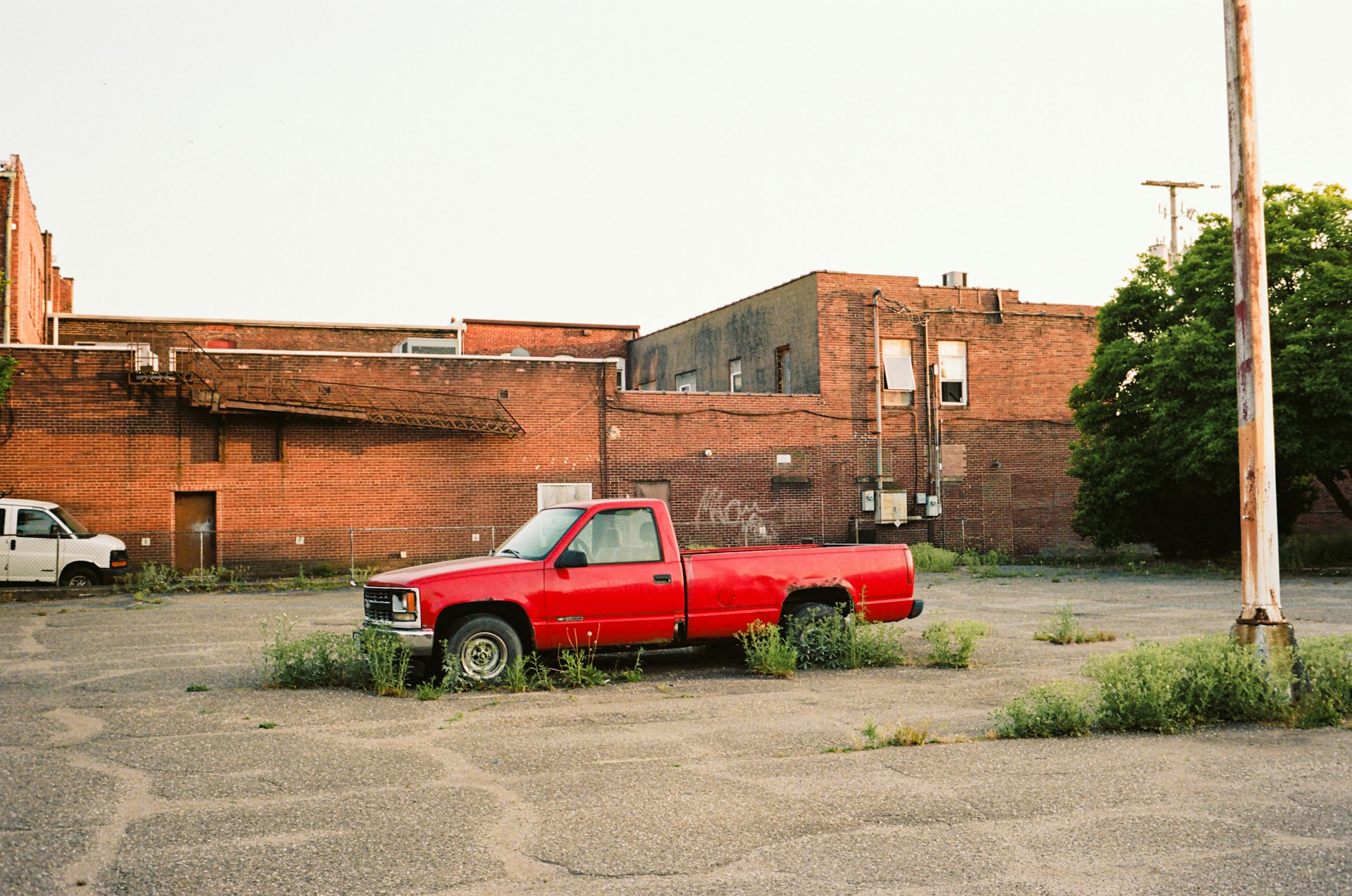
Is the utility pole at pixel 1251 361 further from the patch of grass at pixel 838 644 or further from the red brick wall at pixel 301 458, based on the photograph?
the red brick wall at pixel 301 458

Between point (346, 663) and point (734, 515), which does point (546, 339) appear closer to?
point (734, 515)

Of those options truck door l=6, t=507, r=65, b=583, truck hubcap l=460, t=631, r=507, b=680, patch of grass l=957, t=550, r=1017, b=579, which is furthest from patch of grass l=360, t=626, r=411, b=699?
patch of grass l=957, t=550, r=1017, b=579

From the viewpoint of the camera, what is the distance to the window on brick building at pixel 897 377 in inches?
1326

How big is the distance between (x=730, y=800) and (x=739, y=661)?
6165 millimetres

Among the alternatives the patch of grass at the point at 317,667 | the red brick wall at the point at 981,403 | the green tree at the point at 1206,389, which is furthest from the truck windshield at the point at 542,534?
the red brick wall at the point at 981,403

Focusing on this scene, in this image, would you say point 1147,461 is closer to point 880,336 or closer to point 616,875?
point 880,336

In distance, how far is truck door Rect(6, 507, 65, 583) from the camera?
74.5 ft

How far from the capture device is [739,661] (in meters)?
13.0

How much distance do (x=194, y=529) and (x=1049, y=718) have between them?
78.7ft

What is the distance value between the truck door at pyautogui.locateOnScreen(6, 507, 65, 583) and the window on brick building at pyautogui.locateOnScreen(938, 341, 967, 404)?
23450 mm

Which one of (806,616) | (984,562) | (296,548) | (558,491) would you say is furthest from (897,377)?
(806,616)

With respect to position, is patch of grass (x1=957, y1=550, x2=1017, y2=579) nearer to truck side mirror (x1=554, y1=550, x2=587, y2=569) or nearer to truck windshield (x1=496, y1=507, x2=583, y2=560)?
truck windshield (x1=496, y1=507, x2=583, y2=560)

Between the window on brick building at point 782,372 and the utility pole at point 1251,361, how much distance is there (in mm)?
25350

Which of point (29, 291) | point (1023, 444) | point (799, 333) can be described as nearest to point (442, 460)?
point (799, 333)
